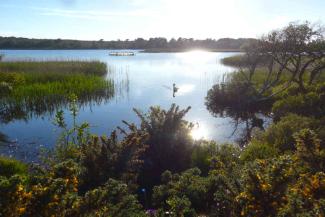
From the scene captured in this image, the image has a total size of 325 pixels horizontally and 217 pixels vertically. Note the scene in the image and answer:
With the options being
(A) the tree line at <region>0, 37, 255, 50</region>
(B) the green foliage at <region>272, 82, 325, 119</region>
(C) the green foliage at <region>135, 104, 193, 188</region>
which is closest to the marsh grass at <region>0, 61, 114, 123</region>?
(C) the green foliage at <region>135, 104, 193, 188</region>

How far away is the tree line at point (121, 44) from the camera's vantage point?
11350cm

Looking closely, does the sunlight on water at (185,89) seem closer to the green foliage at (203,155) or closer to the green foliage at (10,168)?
the green foliage at (203,155)

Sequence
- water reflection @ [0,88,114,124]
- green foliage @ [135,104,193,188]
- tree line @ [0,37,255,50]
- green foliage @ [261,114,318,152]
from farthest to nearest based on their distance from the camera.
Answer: tree line @ [0,37,255,50]
water reflection @ [0,88,114,124]
green foliage @ [261,114,318,152]
green foliage @ [135,104,193,188]

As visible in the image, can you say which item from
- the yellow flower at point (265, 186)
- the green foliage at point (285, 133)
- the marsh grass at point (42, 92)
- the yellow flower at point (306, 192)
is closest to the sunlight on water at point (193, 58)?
the marsh grass at point (42, 92)

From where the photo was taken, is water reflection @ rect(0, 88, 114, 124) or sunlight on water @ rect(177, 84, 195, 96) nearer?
water reflection @ rect(0, 88, 114, 124)

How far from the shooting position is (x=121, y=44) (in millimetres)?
150250

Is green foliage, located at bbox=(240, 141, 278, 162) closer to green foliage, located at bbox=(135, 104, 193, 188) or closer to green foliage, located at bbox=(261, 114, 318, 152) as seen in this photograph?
green foliage, located at bbox=(261, 114, 318, 152)

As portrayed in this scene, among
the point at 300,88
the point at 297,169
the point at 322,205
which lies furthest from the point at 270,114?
the point at 322,205

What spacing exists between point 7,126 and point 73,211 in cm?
1333

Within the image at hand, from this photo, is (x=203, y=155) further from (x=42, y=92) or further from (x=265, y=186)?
(x=42, y=92)

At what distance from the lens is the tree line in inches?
4469

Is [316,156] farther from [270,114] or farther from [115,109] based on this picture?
[115,109]

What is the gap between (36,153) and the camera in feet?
40.1

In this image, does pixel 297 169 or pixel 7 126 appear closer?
pixel 297 169
